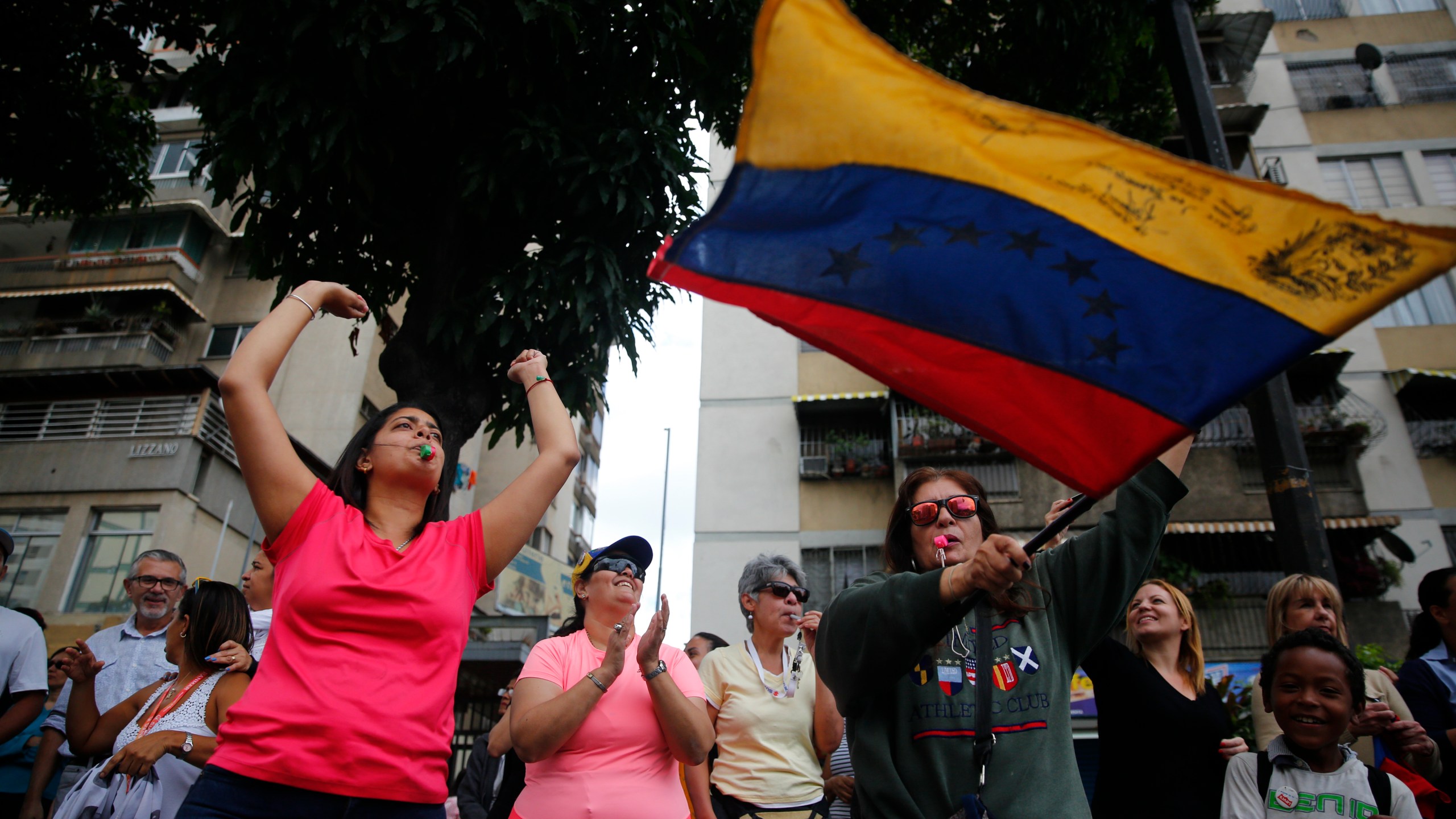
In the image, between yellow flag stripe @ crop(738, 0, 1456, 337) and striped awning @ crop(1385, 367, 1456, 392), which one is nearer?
yellow flag stripe @ crop(738, 0, 1456, 337)

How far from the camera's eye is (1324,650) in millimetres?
3127

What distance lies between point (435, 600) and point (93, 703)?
3128 mm

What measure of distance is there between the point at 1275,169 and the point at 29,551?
27.4 metres

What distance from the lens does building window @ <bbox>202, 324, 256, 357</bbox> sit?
21.9 meters

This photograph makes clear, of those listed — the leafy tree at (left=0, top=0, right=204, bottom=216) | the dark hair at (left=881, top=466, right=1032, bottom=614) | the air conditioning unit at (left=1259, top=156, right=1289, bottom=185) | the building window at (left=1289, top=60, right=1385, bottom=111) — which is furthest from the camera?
the building window at (left=1289, top=60, right=1385, bottom=111)

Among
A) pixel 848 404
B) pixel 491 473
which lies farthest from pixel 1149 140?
pixel 491 473

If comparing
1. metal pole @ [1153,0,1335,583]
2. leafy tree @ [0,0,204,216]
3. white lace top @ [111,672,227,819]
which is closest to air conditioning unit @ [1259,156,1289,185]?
metal pole @ [1153,0,1335,583]

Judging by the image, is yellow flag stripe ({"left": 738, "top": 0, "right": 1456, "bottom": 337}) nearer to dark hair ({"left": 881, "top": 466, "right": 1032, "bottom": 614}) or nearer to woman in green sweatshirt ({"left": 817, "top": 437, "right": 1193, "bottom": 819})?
woman in green sweatshirt ({"left": 817, "top": 437, "right": 1193, "bottom": 819})

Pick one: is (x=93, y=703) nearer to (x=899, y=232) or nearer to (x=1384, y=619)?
(x=899, y=232)

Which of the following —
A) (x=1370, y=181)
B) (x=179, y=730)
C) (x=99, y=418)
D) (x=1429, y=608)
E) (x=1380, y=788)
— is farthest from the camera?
(x=1370, y=181)

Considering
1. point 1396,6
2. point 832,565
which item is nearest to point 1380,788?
point 832,565

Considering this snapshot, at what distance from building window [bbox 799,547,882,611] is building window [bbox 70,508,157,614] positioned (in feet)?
41.0

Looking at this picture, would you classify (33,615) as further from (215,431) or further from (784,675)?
(215,431)

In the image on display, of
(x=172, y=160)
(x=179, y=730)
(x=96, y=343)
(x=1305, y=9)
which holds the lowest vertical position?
(x=179, y=730)
